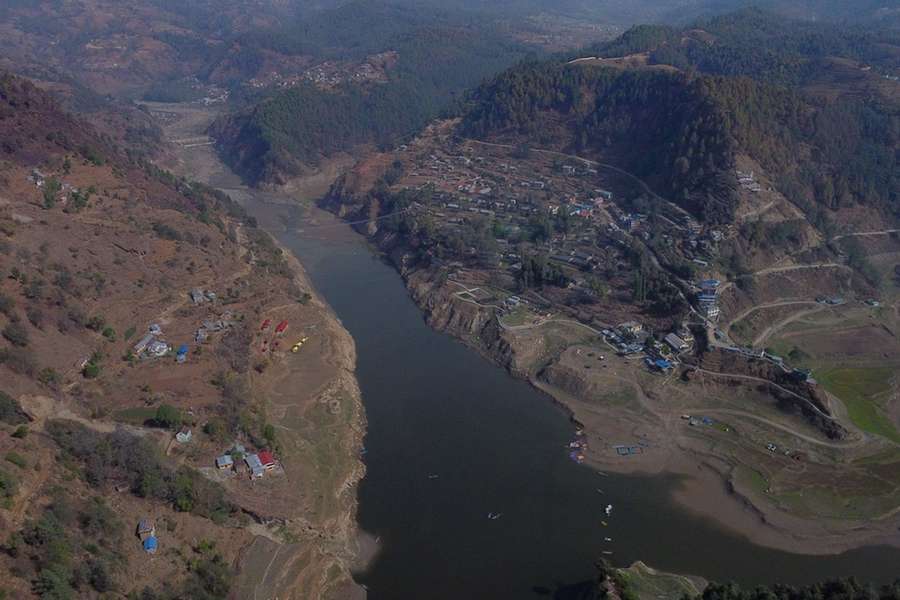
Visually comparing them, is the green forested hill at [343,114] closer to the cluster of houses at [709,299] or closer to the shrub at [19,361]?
the cluster of houses at [709,299]

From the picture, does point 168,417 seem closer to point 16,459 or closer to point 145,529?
point 145,529

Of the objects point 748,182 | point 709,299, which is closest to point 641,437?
point 709,299

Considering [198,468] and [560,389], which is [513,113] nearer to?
[560,389]

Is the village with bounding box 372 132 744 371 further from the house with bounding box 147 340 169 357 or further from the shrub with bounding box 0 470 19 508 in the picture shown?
the shrub with bounding box 0 470 19 508

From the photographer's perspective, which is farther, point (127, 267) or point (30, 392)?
point (127, 267)

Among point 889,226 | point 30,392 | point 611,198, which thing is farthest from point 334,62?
point 30,392
